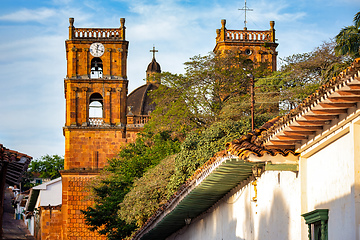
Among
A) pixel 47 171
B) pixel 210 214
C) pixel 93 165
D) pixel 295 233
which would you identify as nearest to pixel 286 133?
pixel 295 233

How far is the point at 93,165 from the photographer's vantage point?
5119 cm

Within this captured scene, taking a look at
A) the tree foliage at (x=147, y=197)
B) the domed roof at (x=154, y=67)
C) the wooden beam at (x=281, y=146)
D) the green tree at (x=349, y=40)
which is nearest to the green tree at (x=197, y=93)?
the tree foliage at (x=147, y=197)

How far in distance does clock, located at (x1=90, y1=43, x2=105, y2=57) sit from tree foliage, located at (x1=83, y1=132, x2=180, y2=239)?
27.3 feet

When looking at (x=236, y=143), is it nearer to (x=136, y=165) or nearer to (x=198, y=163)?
(x=198, y=163)

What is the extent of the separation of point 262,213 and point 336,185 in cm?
390

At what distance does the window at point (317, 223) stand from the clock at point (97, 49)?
4115 cm

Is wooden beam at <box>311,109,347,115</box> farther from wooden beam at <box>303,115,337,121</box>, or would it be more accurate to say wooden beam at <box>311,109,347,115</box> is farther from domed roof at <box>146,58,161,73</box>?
domed roof at <box>146,58,161,73</box>

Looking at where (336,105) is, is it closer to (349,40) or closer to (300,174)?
(300,174)

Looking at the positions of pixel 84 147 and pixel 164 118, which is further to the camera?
pixel 84 147

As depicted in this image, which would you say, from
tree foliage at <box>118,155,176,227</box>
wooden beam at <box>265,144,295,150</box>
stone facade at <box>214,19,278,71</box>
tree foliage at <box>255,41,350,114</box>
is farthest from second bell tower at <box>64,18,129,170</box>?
wooden beam at <box>265,144,295,150</box>

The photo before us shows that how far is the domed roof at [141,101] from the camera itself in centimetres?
6338

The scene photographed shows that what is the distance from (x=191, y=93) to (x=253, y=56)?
9.70 m

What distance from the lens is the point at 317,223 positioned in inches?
420

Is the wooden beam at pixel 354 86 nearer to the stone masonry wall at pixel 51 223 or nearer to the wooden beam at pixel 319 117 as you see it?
the wooden beam at pixel 319 117
